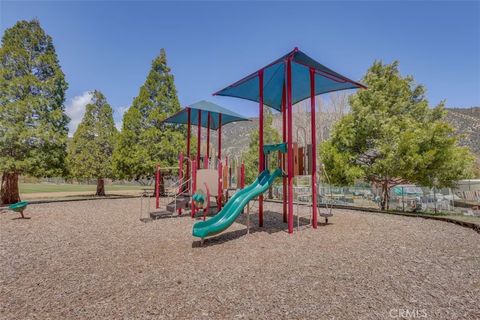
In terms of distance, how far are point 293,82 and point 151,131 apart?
14.3m

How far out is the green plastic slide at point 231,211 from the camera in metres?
6.74

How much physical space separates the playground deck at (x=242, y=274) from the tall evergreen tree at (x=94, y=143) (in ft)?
53.4

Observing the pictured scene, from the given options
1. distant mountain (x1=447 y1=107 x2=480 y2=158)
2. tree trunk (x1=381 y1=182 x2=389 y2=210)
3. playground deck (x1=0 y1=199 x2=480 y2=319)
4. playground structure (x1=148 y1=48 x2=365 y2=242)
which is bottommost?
playground deck (x1=0 y1=199 x2=480 y2=319)

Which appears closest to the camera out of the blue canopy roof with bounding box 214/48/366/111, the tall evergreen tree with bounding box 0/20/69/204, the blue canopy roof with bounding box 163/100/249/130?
the blue canopy roof with bounding box 214/48/366/111

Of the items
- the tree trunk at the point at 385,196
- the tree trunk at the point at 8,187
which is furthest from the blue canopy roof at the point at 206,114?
the tree trunk at the point at 8,187

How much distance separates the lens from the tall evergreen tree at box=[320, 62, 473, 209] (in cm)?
1279

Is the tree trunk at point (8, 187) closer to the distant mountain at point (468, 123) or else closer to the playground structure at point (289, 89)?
the playground structure at point (289, 89)

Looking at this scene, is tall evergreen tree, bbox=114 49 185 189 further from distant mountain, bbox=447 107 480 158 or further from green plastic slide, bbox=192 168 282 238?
distant mountain, bbox=447 107 480 158

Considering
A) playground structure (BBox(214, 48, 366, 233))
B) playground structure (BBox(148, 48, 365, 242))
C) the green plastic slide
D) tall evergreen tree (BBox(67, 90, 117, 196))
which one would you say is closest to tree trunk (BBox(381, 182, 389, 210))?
playground structure (BBox(148, 48, 365, 242))

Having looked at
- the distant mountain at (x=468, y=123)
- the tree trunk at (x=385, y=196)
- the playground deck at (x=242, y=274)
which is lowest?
the playground deck at (x=242, y=274)

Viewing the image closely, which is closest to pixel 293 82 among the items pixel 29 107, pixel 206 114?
pixel 206 114

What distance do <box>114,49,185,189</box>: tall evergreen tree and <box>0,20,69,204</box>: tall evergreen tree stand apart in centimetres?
490

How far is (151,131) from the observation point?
21.2 meters

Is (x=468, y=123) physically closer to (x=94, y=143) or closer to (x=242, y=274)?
(x=94, y=143)
